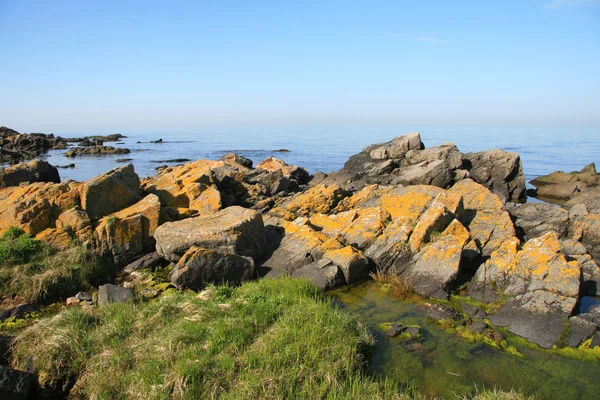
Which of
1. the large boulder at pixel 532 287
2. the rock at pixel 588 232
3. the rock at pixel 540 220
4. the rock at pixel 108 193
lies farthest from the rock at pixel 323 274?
the rock at pixel 588 232

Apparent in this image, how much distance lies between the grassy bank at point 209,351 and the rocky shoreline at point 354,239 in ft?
8.48

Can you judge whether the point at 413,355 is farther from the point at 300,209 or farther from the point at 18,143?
the point at 18,143

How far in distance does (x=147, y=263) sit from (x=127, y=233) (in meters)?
1.28

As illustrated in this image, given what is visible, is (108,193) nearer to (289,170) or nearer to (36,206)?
(36,206)

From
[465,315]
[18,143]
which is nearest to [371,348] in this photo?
[465,315]

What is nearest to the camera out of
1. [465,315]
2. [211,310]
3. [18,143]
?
[211,310]

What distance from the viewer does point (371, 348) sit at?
8250 mm

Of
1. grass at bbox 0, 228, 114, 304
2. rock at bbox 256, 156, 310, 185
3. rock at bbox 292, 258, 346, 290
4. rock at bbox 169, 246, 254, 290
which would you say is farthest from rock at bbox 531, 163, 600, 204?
grass at bbox 0, 228, 114, 304

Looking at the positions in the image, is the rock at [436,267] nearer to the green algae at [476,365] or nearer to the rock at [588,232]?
the green algae at [476,365]

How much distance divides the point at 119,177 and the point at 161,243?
461 cm

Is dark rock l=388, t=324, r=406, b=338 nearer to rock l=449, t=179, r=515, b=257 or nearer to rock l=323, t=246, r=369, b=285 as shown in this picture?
rock l=323, t=246, r=369, b=285

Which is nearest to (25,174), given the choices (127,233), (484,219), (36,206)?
(36,206)

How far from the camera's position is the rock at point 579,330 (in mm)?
8312

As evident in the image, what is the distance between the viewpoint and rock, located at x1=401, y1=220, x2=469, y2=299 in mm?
10880
